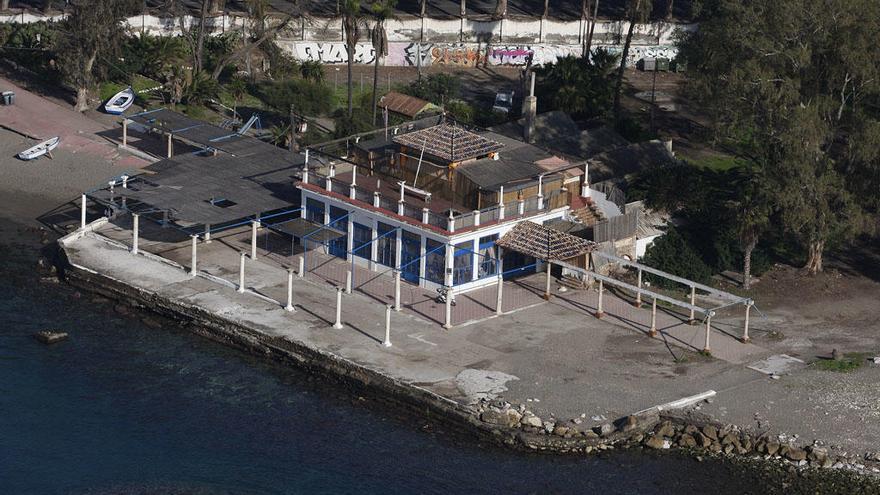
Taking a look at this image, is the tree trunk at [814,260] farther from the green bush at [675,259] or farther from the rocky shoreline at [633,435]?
the rocky shoreline at [633,435]

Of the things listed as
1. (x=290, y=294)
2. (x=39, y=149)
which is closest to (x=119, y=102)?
(x=39, y=149)

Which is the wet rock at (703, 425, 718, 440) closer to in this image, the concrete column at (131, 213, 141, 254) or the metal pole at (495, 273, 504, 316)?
the metal pole at (495, 273, 504, 316)

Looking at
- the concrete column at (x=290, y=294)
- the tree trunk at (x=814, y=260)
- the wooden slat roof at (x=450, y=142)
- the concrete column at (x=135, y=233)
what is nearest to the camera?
the concrete column at (x=290, y=294)

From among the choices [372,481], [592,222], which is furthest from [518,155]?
[372,481]

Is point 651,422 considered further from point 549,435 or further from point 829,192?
→ point 829,192

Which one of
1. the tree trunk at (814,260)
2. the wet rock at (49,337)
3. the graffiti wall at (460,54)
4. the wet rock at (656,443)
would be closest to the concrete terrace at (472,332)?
the wet rock at (656,443)

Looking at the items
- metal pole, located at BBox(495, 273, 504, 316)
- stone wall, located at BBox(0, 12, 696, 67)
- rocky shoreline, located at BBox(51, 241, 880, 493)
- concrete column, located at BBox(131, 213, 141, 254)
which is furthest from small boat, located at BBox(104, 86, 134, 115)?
rocky shoreline, located at BBox(51, 241, 880, 493)
